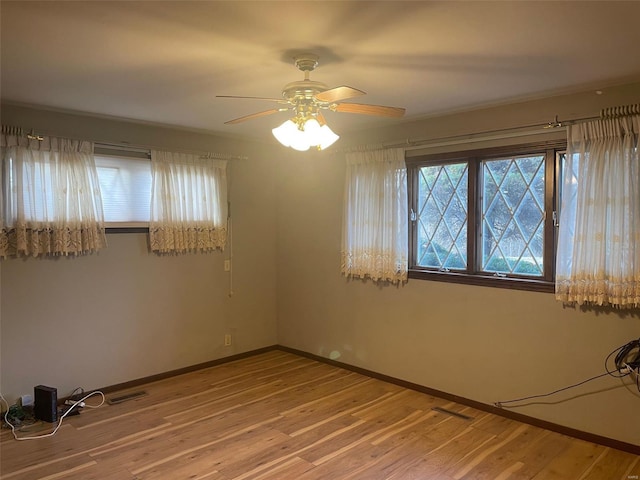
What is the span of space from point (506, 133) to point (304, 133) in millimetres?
1834

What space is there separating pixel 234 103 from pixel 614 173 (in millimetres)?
2664

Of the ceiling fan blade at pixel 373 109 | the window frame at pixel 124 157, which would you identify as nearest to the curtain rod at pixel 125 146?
the window frame at pixel 124 157

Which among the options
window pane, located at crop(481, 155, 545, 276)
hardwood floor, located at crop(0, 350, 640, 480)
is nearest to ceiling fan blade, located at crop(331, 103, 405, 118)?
window pane, located at crop(481, 155, 545, 276)

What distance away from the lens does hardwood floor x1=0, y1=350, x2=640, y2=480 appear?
9.44 ft

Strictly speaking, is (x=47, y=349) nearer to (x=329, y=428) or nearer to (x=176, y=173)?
(x=176, y=173)

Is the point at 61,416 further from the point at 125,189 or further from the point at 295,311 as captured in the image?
the point at 295,311

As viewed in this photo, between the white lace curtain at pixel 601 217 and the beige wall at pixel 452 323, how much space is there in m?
0.16

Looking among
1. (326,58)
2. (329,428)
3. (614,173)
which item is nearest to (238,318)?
(329,428)

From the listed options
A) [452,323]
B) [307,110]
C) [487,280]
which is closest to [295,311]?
[452,323]

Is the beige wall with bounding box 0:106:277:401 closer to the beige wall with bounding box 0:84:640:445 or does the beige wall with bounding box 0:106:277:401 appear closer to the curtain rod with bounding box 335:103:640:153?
the beige wall with bounding box 0:84:640:445

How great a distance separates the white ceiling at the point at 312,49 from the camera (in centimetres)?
203

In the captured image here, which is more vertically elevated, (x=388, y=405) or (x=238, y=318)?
(x=238, y=318)

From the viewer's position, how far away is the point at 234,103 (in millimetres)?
3590

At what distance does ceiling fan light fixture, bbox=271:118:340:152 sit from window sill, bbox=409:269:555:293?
1.90m
